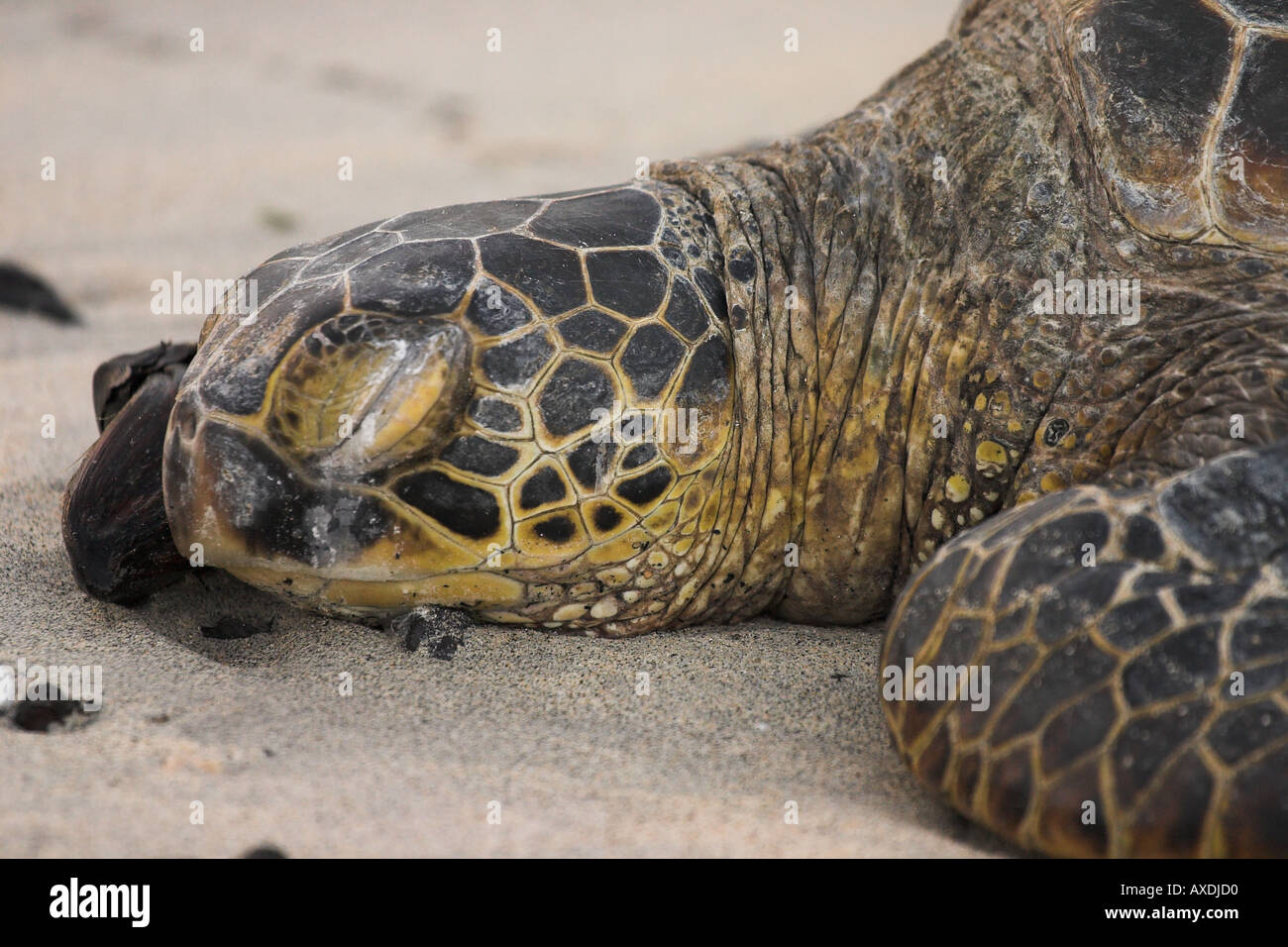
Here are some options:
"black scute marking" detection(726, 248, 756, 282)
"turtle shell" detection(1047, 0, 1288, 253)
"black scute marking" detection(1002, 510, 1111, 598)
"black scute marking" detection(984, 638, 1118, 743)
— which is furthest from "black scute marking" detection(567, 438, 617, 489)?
"turtle shell" detection(1047, 0, 1288, 253)

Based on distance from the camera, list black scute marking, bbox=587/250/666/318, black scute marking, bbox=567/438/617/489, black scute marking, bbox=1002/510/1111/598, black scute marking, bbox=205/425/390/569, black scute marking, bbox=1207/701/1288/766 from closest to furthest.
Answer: black scute marking, bbox=1207/701/1288/766, black scute marking, bbox=1002/510/1111/598, black scute marking, bbox=205/425/390/569, black scute marking, bbox=567/438/617/489, black scute marking, bbox=587/250/666/318

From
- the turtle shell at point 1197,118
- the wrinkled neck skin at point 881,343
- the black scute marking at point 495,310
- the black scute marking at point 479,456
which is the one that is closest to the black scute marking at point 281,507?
the black scute marking at point 479,456

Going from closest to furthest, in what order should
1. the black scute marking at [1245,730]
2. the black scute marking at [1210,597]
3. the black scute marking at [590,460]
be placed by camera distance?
1. the black scute marking at [1245,730]
2. the black scute marking at [1210,597]
3. the black scute marking at [590,460]

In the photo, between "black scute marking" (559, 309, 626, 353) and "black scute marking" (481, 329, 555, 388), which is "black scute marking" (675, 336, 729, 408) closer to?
"black scute marking" (559, 309, 626, 353)

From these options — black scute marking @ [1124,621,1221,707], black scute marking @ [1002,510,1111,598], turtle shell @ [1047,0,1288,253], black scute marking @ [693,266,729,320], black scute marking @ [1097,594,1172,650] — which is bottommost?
black scute marking @ [1124,621,1221,707]

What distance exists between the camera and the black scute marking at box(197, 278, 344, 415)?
2.27 m

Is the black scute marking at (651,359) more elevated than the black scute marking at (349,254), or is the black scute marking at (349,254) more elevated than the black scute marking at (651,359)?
the black scute marking at (349,254)

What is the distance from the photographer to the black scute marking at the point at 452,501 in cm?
229

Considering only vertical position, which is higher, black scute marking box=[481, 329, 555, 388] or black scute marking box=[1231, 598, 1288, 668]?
black scute marking box=[481, 329, 555, 388]

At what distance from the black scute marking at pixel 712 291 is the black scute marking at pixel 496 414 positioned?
528 mm

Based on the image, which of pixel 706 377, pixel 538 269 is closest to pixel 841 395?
pixel 706 377

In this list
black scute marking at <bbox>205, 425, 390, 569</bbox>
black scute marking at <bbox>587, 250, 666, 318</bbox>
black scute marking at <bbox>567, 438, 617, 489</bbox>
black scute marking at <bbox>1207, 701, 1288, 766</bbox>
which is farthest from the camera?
black scute marking at <bbox>587, 250, 666, 318</bbox>

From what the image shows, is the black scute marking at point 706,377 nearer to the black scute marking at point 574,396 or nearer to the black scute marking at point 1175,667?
the black scute marking at point 574,396
